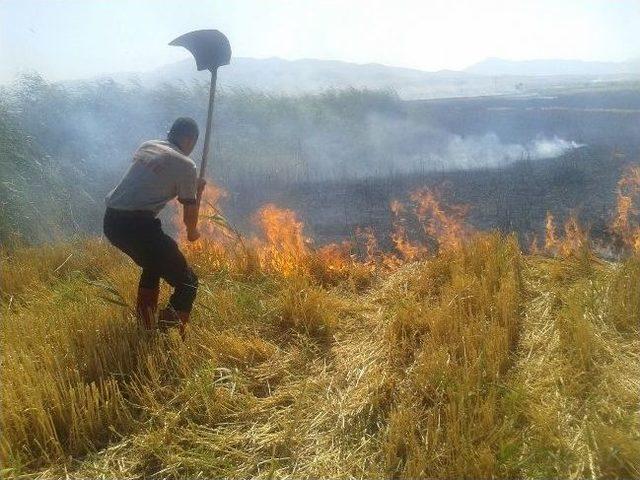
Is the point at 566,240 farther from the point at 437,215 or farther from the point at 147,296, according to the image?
the point at 147,296

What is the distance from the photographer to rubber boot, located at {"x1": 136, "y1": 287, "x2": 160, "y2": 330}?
366 centimetres

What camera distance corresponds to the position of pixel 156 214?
11.5 ft

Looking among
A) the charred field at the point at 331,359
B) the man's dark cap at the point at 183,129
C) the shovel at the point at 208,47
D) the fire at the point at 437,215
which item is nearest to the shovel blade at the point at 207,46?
the shovel at the point at 208,47

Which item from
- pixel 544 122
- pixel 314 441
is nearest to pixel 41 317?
pixel 314 441

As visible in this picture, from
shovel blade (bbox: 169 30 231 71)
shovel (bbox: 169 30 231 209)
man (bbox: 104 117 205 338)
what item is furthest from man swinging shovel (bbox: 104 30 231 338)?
shovel blade (bbox: 169 30 231 71)

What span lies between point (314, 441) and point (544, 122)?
24.0m

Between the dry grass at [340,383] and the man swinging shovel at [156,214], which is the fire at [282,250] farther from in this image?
the man swinging shovel at [156,214]

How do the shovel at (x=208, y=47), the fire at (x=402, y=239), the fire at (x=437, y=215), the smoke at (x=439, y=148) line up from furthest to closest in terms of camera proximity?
the smoke at (x=439, y=148) → the fire at (x=437, y=215) → the fire at (x=402, y=239) → the shovel at (x=208, y=47)

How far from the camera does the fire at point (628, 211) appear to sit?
6.45 metres

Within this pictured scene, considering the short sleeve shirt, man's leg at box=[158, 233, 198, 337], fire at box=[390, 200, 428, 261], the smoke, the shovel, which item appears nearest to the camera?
the short sleeve shirt

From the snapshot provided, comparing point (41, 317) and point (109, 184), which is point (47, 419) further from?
point (109, 184)

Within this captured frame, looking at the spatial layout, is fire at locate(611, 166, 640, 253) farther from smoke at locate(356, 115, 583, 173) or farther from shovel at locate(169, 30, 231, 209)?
shovel at locate(169, 30, 231, 209)

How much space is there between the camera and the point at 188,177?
3.43 m

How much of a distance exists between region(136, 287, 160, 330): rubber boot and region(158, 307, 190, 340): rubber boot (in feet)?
0.29
